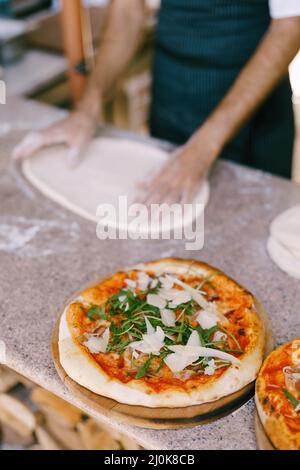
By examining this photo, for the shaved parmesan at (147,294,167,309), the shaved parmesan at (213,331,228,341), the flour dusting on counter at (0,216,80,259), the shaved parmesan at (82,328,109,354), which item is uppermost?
the shaved parmesan at (147,294,167,309)

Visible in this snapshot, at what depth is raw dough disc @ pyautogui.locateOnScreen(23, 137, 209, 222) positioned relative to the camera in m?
1.67

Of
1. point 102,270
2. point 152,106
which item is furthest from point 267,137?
point 102,270

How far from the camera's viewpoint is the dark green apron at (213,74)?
187 cm

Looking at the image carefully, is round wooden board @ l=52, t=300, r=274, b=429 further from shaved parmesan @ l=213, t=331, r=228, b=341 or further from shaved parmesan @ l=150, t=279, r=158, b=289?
shaved parmesan @ l=150, t=279, r=158, b=289

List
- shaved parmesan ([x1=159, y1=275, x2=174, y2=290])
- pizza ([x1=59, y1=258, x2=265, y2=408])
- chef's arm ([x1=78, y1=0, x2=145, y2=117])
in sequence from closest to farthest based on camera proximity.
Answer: pizza ([x1=59, y1=258, x2=265, y2=408])
shaved parmesan ([x1=159, y1=275, x2=174, y2=290])
chef's arm ([x1=78, y1=0, x2=145, y2=117])

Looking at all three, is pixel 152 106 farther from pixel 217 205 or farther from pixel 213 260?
pixel 213 260

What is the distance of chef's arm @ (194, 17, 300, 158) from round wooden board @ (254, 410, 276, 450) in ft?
3.00

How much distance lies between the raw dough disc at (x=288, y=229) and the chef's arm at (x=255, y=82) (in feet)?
1.08

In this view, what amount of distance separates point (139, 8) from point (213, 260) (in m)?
1.30

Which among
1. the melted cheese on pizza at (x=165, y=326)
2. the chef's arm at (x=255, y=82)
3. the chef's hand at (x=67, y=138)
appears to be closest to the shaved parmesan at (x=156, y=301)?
the melted cheese on pizza at (x=165, y=326)

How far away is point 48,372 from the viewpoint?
113cm

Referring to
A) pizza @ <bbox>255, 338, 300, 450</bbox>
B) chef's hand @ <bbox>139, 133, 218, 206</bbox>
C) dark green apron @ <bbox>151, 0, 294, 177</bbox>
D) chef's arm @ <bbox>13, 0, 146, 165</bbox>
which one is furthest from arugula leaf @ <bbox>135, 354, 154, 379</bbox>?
dark green apron @ <bbox>151, 0, 294, 177</bbox>

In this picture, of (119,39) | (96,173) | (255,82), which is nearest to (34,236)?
(96,173)

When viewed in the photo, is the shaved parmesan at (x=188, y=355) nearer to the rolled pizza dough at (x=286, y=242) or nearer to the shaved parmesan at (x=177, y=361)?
the shaved parmesan at (x=177, y=361)
